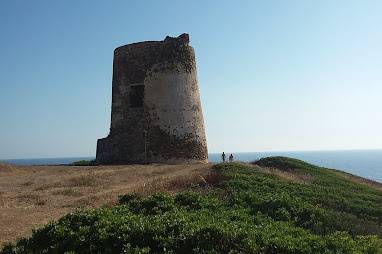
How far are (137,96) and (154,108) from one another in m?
1.70

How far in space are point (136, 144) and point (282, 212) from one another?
1724 cm

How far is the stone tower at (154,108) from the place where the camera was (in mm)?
28375

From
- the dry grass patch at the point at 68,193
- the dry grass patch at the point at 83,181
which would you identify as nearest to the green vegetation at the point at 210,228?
the dry grass patch at the point at 68,193

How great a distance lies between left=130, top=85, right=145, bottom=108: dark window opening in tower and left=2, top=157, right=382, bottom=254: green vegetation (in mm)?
15638

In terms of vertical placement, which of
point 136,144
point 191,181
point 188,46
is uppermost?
point 188,46

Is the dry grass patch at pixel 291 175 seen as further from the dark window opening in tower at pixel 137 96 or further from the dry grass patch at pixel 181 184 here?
the dark window opening in tower at pixel 137 96

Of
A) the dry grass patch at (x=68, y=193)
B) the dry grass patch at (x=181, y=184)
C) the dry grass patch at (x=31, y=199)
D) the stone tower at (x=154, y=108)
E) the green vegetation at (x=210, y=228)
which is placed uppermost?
the stone tower at (x=154, y=108)

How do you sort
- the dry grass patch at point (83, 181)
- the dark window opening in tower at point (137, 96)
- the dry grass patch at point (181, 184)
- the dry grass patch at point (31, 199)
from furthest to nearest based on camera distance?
the dark window opening in tower at point (137, 96), the dry grass patch at point (83, 181), the dry grass patch at point (181, 184), the dry grass patch at point (31, 199)

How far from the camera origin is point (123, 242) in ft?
30.2

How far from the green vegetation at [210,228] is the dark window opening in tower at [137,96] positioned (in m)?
15.6

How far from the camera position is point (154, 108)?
94.0 feet

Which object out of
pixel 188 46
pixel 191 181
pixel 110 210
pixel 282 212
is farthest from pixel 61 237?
pixel 188 46

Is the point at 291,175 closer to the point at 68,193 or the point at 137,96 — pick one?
the point at 137,96

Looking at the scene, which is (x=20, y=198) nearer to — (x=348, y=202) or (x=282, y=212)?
(x=282, y=212)
